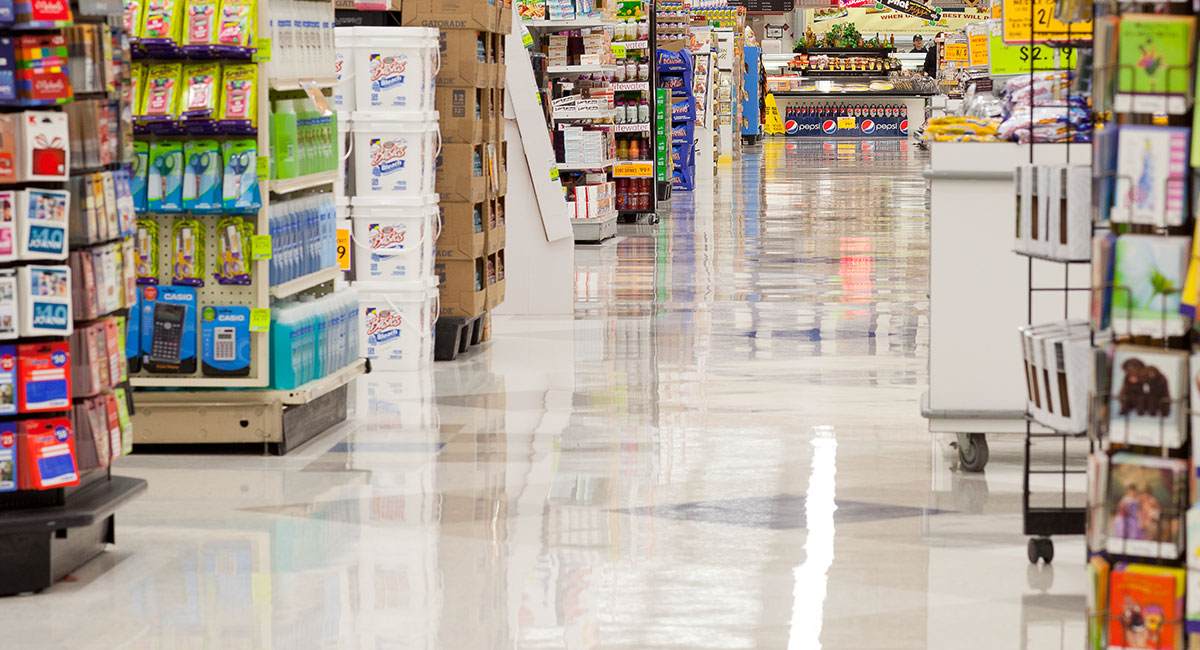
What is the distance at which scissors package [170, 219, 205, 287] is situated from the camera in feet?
18.4

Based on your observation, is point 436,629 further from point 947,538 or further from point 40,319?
point 947,538

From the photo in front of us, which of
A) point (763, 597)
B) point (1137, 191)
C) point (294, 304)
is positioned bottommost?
point (763, 597)

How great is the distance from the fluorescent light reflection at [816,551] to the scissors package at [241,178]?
6.89 feet

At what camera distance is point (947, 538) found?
4.56 m

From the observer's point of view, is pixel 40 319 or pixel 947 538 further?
pixel 947 538

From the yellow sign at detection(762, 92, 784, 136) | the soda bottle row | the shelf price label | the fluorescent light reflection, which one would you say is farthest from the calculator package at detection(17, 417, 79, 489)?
the yellow sign at detection(762, 92, 784, 136)

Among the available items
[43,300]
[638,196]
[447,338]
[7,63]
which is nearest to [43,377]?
[43,300]

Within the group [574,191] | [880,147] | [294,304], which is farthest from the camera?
[880,147]

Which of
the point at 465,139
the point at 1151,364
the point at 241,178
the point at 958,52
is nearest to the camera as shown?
the point at 1151,364

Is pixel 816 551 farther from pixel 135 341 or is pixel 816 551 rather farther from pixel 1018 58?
pixel 135 341

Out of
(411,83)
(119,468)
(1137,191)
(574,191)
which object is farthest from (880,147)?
(1137,191)

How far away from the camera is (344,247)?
7477mm

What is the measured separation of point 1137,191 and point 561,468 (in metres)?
3.21

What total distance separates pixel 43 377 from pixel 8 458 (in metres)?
0.22
